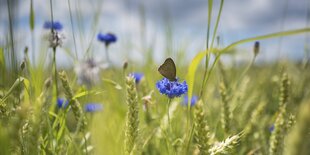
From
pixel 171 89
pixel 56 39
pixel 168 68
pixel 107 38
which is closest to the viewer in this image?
pixel 168 68

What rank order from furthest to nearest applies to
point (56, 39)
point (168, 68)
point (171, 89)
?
point (56, 39), point (171, 89), point (168, 68)

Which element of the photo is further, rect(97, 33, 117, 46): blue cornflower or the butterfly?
rect(97, 33, 117, 46): blue cornflower

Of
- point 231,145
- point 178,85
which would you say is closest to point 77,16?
point 178,85

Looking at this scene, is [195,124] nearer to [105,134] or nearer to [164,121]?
[105,134]

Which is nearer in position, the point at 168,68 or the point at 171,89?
the point at 168,68

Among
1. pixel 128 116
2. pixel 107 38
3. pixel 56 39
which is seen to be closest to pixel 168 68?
pixel 128 116

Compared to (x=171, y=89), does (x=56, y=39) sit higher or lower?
higher

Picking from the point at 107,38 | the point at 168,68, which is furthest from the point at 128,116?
the point at 107,38

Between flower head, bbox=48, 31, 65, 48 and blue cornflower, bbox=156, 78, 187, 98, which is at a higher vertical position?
flower head, bbox=48, 31, 65, 48

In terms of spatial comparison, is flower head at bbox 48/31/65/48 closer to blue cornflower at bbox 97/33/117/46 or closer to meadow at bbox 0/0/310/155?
meadow at bbox 0/0/310/155

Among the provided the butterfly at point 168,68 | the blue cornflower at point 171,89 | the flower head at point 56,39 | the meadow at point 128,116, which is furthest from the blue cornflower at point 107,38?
the butterfly at point 168,68

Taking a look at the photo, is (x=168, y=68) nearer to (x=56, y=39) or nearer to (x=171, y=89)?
(x=171, y=89)

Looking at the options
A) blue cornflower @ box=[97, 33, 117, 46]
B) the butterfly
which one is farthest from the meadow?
blue cornflower @ box=[97, 33, 117, 46]
